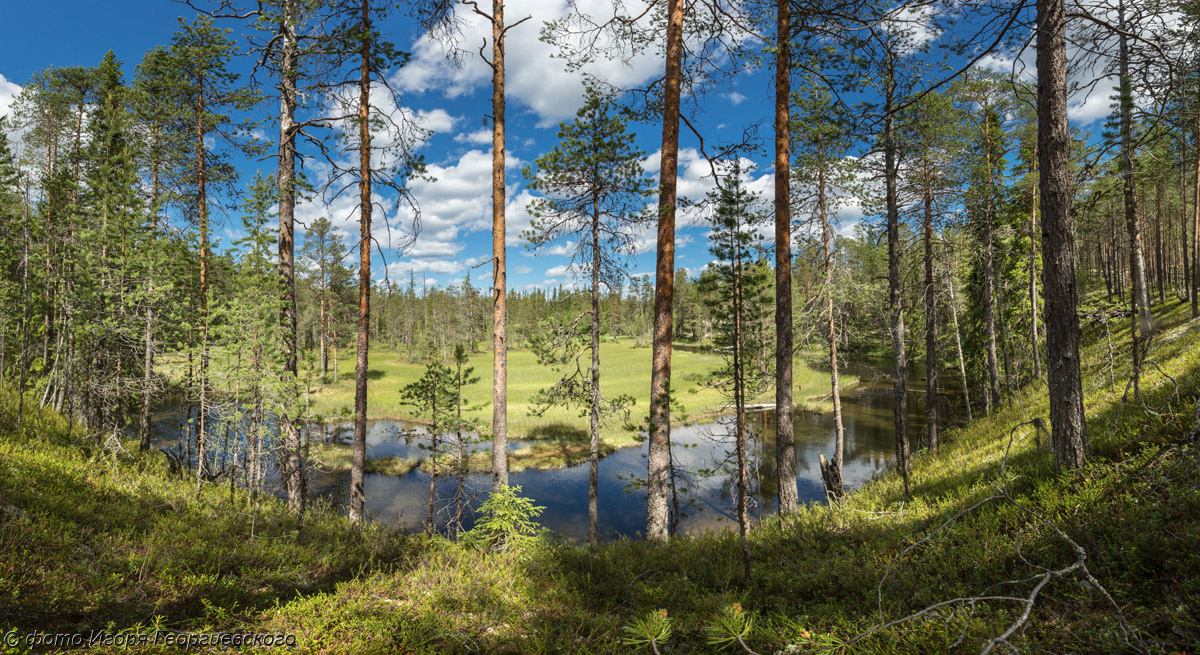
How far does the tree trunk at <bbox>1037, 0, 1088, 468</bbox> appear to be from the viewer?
15.6ft

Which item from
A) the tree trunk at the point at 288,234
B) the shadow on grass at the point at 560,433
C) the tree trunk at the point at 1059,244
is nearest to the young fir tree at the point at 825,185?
the tree trunk at the point at 1059,244

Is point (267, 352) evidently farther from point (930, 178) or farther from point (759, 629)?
point (930, 178)

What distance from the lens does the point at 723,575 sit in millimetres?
5664

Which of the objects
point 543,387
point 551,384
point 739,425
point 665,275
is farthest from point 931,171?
point 551,384

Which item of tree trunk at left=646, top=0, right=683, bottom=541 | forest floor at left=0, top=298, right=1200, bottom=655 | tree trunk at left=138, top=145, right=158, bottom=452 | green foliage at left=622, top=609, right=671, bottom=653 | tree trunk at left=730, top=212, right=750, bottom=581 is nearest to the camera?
green foliage at left=622, top=609, right=671, bottom=653

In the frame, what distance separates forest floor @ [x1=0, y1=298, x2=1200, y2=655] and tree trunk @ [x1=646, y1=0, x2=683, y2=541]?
1022mm

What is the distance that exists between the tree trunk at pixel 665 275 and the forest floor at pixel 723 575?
1022 mm

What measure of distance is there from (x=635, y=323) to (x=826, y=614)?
9681 cm

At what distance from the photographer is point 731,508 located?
59.7 feet

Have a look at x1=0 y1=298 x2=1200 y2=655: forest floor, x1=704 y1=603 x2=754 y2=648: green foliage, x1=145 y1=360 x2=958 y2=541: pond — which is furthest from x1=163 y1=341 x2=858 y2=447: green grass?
x1=704 y1=603 x2=754 y2=648: green foliage

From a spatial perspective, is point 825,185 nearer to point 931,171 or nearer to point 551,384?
point 931,171

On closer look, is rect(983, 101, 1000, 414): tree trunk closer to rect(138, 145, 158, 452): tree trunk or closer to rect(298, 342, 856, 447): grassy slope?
rect(298, 342, 856, 447): grassy slope

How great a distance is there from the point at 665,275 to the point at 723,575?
5094 millimetres

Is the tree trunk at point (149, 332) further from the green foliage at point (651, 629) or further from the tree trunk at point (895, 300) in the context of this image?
the tree trunk at point (895, 300)
